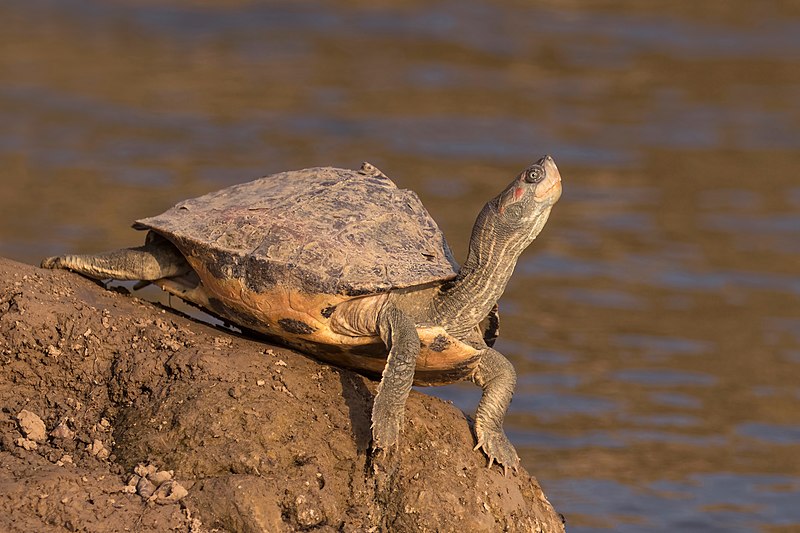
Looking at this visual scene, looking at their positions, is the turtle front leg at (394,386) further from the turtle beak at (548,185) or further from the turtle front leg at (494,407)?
the turtle beak at (548,185)

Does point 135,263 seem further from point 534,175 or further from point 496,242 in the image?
point 534,175

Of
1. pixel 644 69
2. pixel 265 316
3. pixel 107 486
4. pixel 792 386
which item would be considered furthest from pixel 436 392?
pixel 644 69

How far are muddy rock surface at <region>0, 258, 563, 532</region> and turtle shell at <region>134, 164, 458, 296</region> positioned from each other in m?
0.32

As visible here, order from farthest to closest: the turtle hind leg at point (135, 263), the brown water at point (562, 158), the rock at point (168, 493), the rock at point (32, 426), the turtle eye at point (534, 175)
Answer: the brown water at point (562, 158)
the turtle hind leg at point (135, 263)
the turtle eye at point (534, 175)
the rock at point (32, 426)
the rock at point (168, 493)

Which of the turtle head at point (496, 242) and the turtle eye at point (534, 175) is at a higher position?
the turtle eye at point (534, 175)

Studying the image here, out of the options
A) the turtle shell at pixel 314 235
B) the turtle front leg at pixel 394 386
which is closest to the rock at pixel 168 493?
the turtle front leg at pixel 394 386

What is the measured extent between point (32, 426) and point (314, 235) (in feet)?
4.07

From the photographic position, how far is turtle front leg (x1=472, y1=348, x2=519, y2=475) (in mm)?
4609

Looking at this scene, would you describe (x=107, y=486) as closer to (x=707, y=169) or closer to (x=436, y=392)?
(x=436, y=392)

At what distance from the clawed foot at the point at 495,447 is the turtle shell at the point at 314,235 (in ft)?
2.02

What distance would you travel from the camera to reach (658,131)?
13.8m

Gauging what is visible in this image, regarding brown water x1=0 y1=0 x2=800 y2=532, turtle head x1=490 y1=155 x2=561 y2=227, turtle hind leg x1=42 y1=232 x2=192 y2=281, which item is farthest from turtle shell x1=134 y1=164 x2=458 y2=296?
brown water x1=0 y1=0 x2=800 y2=532

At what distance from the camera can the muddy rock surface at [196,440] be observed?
4.04 metres

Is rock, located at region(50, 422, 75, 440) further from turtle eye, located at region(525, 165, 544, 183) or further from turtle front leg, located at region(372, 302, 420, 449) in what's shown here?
→ turtle eye, located at region(525, 165, 544, 183)
